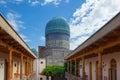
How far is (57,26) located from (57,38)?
2529 mm

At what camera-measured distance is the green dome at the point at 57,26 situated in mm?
52694

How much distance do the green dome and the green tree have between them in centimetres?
950

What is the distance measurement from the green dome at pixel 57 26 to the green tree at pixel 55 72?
9505mm

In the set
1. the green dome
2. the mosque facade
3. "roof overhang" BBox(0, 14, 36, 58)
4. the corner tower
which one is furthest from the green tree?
"roof overhang" BBox(0, 14, 36, 58)

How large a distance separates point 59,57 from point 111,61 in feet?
113

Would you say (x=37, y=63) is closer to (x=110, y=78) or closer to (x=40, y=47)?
(x=40, y=47)

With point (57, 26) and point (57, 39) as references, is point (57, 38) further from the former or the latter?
point (57, 26)

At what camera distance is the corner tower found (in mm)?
51125

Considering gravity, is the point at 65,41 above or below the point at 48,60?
above

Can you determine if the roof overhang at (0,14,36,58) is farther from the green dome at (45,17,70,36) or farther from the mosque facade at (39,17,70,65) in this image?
the green dome at (45,17,70,36)

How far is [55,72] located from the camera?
44.7 metres

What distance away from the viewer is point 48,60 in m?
49.0

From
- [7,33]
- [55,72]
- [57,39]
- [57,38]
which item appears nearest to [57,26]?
[57,38]


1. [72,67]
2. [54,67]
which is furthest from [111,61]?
[54,67]
